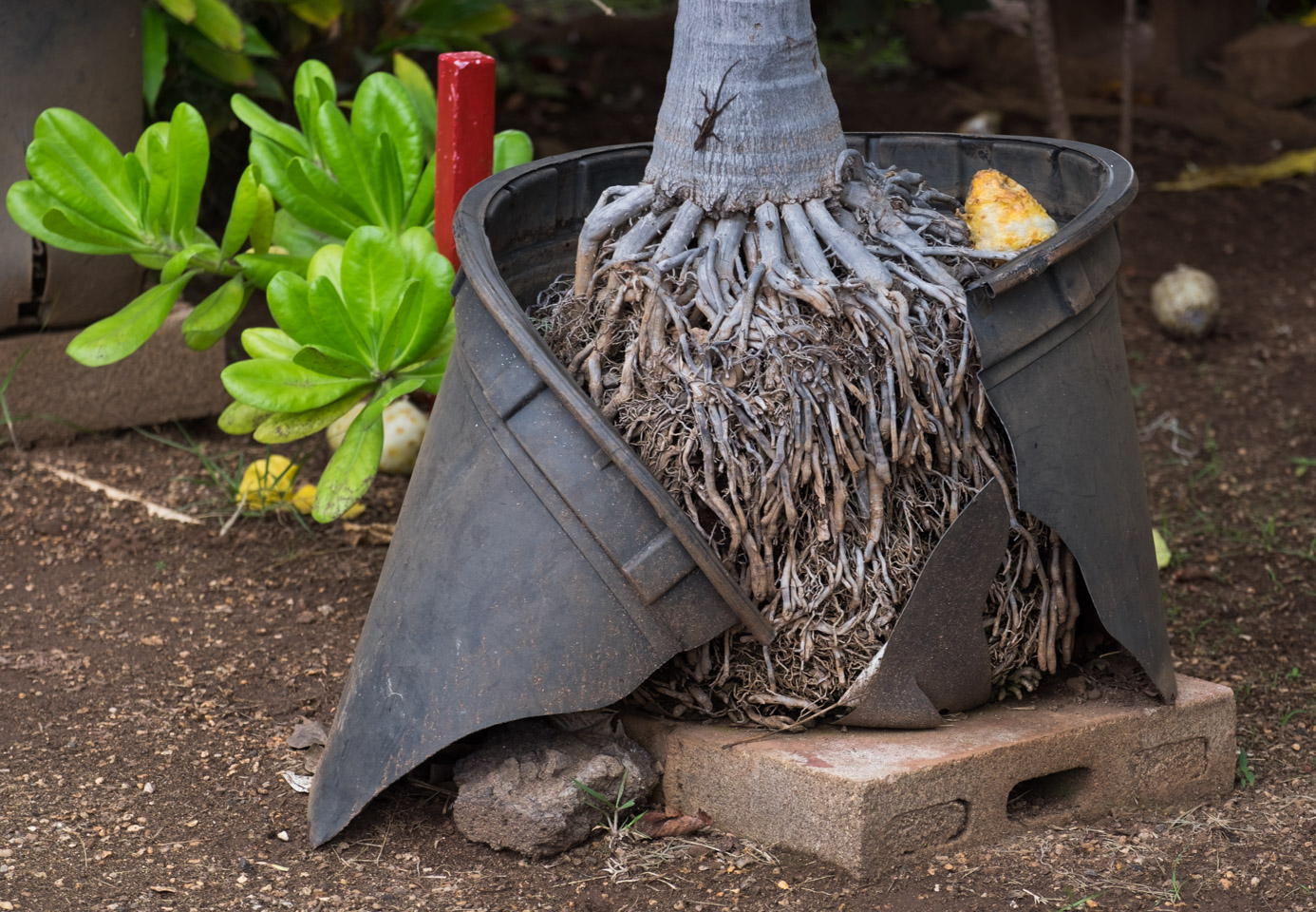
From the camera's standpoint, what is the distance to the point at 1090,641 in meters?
2.00

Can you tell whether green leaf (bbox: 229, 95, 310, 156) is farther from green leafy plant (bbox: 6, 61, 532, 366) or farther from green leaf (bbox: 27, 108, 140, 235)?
green leaf (bbox: 27, 108, 140, 235)

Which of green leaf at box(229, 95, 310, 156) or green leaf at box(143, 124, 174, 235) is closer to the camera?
green leaf at box(143, 124, 174, 235)

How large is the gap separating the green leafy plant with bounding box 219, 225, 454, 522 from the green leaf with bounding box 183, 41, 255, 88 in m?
1.41

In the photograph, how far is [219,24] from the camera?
10.8ft

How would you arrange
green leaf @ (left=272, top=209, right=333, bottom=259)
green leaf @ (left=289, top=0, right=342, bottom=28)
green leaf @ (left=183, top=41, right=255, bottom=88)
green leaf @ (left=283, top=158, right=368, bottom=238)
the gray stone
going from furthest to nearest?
green leaf @ (left=289, top=0, right=342, bottom=28) → green leaf @ (left=183, top=41, right=255, bottom=88) → green leaf @ (left=272, top=209, right=333, bottom=259) → green leaf @ (left=283, top=158, right=368, bottom=238) → the gray stone

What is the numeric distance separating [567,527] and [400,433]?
1495 mm

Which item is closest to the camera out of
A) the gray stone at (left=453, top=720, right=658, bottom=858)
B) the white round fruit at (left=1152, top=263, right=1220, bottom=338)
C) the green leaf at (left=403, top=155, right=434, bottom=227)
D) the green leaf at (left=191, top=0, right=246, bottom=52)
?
the gray stone at (left=453, top=720, right=658, bottom=858)

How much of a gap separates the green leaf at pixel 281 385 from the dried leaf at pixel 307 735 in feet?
1.74

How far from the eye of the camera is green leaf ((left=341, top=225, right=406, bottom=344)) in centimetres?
216

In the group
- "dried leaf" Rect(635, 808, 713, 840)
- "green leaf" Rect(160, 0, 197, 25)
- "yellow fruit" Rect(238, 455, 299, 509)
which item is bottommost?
"dried leaf" Rect(635, 808, 713, 840)

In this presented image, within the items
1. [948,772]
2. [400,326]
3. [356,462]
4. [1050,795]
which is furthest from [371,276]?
[1050,795]

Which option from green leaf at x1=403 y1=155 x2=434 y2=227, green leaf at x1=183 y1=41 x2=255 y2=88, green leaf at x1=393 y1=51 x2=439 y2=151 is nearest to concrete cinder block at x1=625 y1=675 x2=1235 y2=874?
green leaf at x1=403 y1=155 x2=434 y2=227

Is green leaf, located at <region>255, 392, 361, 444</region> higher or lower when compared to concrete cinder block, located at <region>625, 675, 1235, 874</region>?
higher

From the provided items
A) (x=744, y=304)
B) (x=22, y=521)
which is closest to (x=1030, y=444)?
(x=744, y=304)
